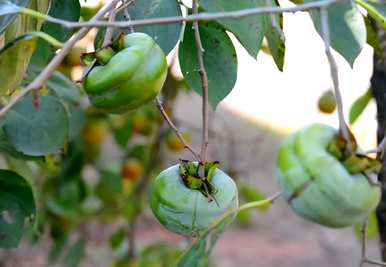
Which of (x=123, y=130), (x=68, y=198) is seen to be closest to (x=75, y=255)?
(x=68, y=198)

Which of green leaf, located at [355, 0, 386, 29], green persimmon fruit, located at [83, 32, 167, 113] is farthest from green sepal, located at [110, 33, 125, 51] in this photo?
green leaf, located at [355, 0, 386, 29]

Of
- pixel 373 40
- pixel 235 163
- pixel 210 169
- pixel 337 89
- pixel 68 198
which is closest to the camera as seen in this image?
pixel 337 89

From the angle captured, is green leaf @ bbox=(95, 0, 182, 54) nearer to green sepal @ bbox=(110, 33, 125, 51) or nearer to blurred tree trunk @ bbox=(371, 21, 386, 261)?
green sepal @ bbox=(110, 33, 125, 51)

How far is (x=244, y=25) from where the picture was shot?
962 mm

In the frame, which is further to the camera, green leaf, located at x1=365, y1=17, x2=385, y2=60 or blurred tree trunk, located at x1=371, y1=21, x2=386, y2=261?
blurred tree trunk, located at x1=371, y1=21, x2=386, y2=261

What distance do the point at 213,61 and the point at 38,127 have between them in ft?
0.70

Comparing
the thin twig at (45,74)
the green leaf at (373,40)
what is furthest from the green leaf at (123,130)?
the thin twig at (45,74)

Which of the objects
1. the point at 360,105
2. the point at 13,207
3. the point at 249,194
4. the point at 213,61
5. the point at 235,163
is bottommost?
the point at 235,163

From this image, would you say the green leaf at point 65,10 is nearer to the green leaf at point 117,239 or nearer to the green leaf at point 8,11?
the green leaf at point 8,11

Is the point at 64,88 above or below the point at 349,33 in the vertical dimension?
below

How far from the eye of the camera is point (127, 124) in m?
2.32

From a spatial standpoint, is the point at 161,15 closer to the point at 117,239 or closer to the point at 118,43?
the point at 118,43

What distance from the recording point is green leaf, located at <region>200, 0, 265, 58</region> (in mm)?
955

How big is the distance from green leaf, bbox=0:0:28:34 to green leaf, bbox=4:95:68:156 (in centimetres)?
14
